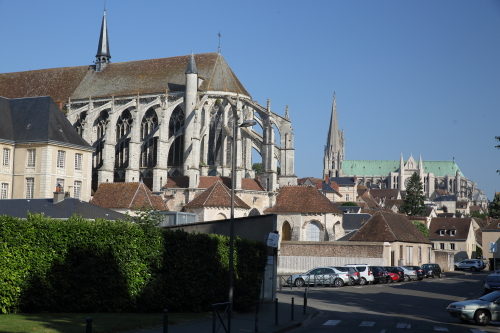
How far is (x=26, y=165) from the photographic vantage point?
139 feet

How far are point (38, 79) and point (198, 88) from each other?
19667 mm

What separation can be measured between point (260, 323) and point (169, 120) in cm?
4211

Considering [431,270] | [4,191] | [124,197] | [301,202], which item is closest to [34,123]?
[4,191]

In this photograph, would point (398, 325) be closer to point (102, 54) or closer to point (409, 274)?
point (409, 274)

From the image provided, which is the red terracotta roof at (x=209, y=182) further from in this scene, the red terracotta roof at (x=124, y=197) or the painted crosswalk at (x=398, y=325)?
the painted crosswalk at (x=398, y=325)

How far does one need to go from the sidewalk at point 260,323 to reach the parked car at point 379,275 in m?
16.9

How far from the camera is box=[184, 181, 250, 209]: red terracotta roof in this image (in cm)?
4897

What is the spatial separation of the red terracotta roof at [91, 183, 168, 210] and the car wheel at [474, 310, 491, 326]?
26869 mm

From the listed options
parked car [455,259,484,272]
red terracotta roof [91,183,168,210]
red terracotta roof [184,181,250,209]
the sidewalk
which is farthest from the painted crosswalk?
parked car [455,259,484,272]

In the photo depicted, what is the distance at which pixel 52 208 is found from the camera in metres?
31.7

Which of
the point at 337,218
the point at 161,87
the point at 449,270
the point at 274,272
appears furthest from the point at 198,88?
the point at 274,272

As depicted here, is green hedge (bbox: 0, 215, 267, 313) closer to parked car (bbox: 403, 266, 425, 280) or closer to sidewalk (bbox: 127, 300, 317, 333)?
sidewalk (bbox: 127, 300, 317, 333)

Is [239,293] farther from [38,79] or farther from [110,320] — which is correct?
[38,79]

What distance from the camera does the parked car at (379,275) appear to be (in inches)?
1543
